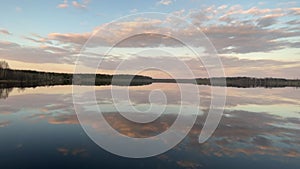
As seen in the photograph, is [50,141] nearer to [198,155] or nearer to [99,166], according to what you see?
[99,166]

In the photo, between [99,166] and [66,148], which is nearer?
[99,166]

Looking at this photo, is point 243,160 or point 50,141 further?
point 50,141

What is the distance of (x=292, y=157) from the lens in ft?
37.5

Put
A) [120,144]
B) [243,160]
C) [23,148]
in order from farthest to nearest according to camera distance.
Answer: [120,144] < [23,148] < [243,160]

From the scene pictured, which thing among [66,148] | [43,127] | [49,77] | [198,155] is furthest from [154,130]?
[49,77]

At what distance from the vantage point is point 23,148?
1197 cm

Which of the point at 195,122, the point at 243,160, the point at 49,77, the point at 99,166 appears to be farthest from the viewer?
the point at 49,77

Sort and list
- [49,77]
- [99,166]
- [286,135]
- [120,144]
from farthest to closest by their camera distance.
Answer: [49,77]
[286,135]
[120,144]
[99,166]

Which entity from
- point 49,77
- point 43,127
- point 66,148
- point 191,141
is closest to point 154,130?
point 191,141

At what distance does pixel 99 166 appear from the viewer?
9914mm

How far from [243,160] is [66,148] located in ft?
29.7

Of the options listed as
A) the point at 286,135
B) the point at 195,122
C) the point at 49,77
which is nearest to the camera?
the point at 286,135

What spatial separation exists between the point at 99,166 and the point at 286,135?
42.0 feet

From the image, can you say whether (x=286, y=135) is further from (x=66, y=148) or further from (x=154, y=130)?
(x=66, y=148)
